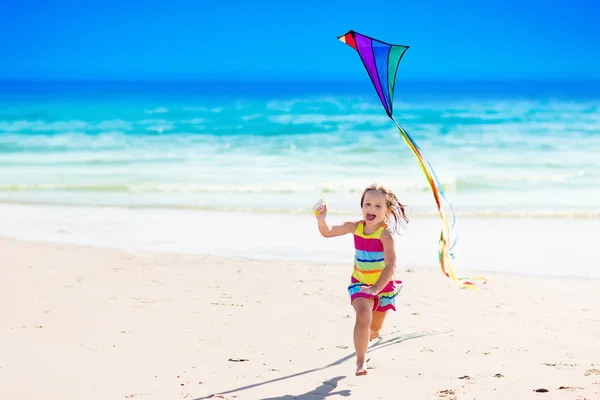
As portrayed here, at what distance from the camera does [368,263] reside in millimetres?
3891

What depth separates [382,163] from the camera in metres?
16.6

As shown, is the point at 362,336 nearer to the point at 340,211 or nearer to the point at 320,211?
the point at 320,211

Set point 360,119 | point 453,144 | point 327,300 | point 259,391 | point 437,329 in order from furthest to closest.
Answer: point 360,119 → point 453,144 → point 327,300 → point 437,329 → point 259,391

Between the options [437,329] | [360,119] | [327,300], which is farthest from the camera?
[360,119]

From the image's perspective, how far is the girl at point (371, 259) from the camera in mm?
3730

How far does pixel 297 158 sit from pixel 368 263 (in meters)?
14.1

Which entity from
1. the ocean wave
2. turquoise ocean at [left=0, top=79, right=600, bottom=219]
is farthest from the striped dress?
the ocean wave

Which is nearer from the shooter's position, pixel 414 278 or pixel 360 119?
pixel 414 278

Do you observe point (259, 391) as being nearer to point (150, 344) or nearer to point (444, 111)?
point (150, 344)

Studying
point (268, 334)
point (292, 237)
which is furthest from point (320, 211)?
point (292, 237)

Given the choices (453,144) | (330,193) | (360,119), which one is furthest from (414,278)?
(360,119)

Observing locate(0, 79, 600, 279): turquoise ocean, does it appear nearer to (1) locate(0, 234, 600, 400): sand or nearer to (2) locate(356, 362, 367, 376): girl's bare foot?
(1) locate(0, 234, 600, 400): sand

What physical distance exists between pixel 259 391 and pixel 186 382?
14.5 inches

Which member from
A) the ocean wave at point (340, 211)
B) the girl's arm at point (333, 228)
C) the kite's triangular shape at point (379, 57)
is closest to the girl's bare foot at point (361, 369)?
the girl's arm at point (333, 228)
